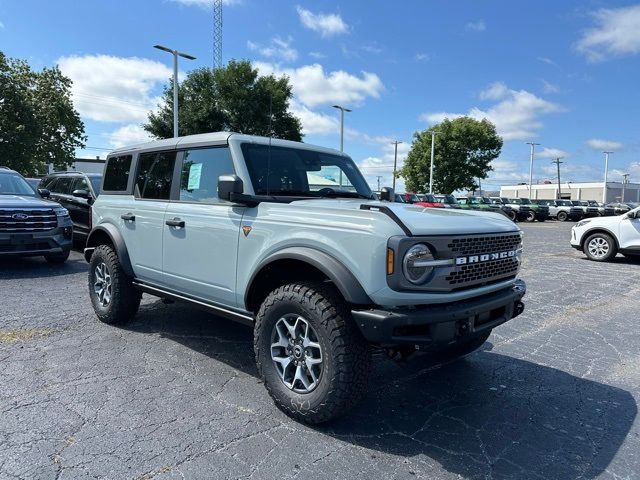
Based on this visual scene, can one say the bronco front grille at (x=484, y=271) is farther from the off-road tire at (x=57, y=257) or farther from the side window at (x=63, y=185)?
the side window at (x=63, y=185)

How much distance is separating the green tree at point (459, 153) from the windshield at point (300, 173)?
4318 centimetres

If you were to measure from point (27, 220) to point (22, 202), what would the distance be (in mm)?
377

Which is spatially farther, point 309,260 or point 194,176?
point 194,176

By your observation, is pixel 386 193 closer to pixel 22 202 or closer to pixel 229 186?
pixel 229 186

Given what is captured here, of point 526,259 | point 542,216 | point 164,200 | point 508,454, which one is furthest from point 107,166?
point 542,216

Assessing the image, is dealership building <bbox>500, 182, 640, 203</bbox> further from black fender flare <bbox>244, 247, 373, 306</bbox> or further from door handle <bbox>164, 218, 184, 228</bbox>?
black fender flare <bbox>244, 247, 373, 306</bbox>

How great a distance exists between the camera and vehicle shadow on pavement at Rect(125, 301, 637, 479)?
2801 millimetres

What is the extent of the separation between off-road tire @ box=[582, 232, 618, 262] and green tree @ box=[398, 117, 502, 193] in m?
35.0

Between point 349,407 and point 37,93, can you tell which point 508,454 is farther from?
point 37,93

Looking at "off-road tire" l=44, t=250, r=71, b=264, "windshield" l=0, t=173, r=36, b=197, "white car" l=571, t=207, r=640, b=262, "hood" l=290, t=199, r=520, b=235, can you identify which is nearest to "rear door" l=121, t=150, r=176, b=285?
"hood" l=290, t=199, r=520, b=235

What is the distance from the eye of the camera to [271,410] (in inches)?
130

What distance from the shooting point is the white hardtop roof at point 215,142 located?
394cm

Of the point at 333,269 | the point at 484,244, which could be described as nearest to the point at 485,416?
the point at 484,244

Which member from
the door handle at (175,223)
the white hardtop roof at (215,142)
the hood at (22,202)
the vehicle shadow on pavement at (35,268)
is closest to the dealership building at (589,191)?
the vehicle shadow on pavement at (35,268)
